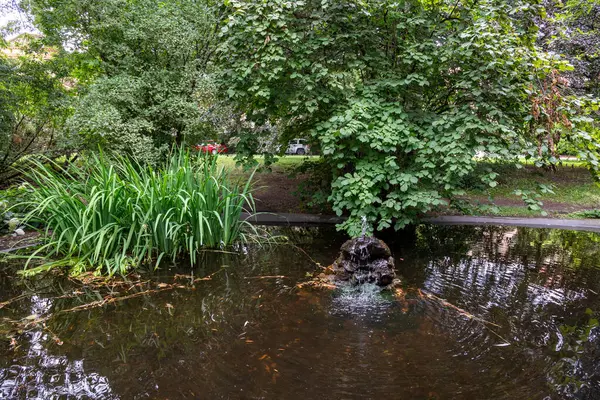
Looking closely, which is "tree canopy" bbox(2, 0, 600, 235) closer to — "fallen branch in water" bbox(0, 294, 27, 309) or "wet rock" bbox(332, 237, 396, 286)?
"wet rock" bbox(332, 237, 396, 286)

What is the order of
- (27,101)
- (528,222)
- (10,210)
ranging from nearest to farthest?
(10,210) → (27,101) → (528,222)

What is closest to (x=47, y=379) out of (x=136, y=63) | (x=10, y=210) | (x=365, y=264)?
(x=365, y=264)

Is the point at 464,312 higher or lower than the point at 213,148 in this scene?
lower

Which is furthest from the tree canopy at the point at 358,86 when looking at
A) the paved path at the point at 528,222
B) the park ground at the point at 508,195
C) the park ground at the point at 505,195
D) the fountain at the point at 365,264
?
the paved path at the point at 528,222

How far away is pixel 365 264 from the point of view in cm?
458

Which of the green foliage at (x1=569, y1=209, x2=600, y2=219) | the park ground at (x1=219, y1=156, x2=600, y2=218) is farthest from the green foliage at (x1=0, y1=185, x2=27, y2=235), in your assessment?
the green foliage at (x1=569, y1=209, x2=600, y2=219)

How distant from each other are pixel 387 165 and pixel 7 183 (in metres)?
9.03

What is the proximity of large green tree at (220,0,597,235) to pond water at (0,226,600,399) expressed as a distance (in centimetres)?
145

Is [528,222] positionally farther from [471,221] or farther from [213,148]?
[213,148]

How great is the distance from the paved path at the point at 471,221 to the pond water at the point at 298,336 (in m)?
3.14

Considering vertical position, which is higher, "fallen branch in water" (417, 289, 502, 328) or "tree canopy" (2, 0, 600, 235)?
"tree canopy" (2, 0, 600, 235)

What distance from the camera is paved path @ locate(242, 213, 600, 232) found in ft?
26.8

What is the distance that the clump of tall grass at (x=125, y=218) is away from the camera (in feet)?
14.7

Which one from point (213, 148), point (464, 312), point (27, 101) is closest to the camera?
point (464, 312)
